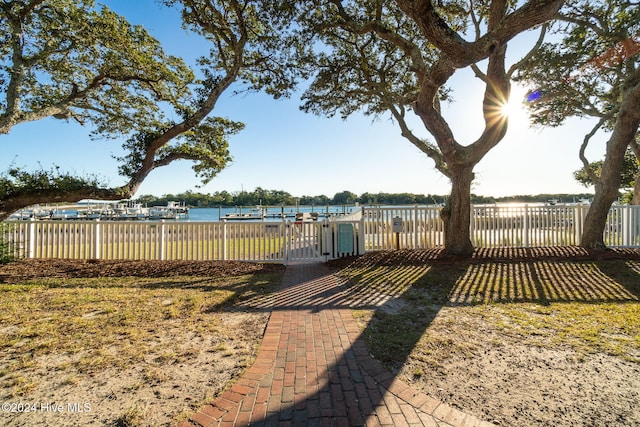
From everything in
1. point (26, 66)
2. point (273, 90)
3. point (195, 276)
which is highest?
point (273, 90)

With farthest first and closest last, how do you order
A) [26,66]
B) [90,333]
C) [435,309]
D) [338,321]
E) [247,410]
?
[26,66] → [435,309] → [338,321] → [90,333] → [247,410]

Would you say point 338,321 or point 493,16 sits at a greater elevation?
point 493,16

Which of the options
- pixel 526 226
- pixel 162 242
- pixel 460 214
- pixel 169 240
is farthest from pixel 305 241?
pixel 526 226

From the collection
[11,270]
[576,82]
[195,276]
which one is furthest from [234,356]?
[576,82]

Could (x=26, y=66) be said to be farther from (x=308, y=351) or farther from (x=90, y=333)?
(x=308, y=351)

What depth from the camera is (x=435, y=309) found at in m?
3.88

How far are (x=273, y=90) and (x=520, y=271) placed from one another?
882cm

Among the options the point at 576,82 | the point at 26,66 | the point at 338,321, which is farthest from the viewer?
the point at 576,82

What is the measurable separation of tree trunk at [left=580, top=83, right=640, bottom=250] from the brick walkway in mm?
8987

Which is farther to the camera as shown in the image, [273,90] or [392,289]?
[273,90]

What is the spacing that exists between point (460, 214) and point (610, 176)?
15.5ft

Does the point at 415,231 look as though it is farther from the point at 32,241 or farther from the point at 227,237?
the point at 32,241

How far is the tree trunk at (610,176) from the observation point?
7.49 m

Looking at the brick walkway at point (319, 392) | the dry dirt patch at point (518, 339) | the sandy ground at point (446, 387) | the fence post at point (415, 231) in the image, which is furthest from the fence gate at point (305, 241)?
the sandy ground at point (446, 387)
